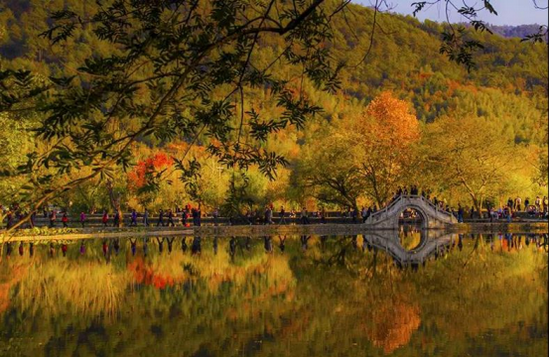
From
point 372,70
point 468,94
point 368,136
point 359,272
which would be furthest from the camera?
point 372,70

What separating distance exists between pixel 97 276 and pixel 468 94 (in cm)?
13333

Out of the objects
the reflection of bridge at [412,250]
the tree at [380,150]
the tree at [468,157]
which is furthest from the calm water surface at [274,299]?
the tree at [468,157]

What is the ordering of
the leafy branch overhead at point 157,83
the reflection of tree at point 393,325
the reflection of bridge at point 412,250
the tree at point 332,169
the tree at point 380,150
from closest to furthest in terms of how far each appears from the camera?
1. the leafy branch overhead at point 157,83
2. the reflection of tree at point 393,325
3. the reflection of bridge at point 412,250
4. the tree at point 332,169
5. the tree at point 380,150

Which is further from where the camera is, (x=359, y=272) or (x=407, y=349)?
(x=359, y=272)

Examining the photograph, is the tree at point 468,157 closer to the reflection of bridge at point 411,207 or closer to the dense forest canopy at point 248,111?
the dense forest canopy at point 248,111

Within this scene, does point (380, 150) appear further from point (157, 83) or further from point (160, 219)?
point (157, 83)

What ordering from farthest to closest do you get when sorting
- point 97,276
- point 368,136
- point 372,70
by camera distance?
point 372,70 → point 368,136 → point 97,276

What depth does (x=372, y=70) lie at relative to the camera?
182750 millimetres

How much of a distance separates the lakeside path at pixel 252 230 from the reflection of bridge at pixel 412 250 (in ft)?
6.45

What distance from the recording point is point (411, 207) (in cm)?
6178

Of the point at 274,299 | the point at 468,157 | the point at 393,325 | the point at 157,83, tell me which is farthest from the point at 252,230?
the point at 157,83

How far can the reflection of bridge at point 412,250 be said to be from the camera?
44.2m

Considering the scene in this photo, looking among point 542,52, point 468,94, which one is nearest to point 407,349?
point 468,94

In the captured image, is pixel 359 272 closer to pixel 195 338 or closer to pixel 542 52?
pixel 195 338
